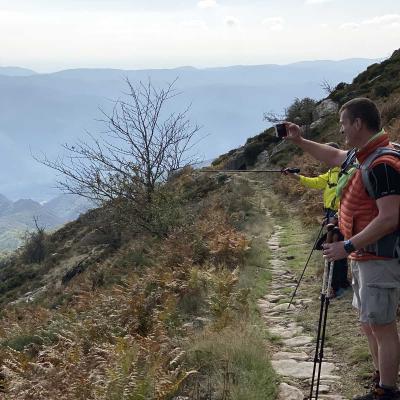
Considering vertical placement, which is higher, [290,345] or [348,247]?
[348,247]

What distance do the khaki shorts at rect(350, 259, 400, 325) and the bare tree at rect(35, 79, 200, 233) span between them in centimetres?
1107

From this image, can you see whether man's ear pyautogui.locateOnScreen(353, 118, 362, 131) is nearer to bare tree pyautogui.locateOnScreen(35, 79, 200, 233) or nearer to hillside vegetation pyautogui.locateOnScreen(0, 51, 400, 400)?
hillside vegetation pyautogui.locateOnScreen(0, 51, 400, 400)

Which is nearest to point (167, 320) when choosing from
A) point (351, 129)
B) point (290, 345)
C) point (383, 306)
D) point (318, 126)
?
point (290, 345)

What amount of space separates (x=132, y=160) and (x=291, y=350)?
10608 mm

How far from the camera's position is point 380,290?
3295mm

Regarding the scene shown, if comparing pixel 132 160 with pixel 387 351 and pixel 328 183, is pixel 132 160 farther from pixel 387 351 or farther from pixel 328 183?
pixel 387 351

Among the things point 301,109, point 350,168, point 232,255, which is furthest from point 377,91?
point 350,168

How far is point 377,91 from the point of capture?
2633cm

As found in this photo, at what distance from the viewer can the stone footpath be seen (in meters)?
4.46

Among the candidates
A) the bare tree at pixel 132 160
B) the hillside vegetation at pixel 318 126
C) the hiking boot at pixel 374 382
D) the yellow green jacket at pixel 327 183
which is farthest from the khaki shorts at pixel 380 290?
the hillside vegetation at pixel 318 126

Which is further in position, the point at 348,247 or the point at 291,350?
the point at 291,350

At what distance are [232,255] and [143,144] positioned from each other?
242 inches

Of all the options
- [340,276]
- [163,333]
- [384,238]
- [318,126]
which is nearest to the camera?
[384,238]

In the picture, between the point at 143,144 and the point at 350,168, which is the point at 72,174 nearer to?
the point at 143,144
